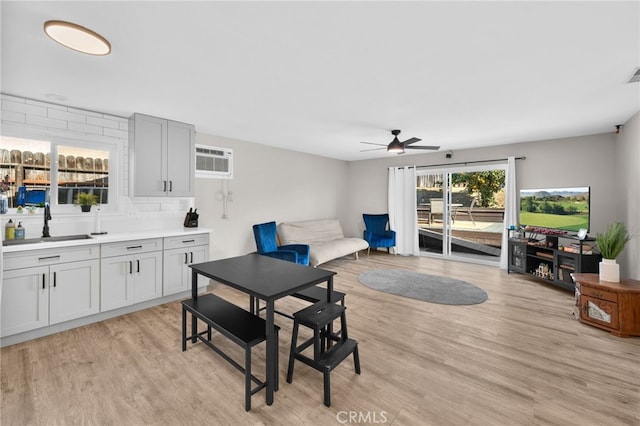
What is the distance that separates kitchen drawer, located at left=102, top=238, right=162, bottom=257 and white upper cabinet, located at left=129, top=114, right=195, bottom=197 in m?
0.64

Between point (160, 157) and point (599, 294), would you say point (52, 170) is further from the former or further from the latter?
point (599, 294)

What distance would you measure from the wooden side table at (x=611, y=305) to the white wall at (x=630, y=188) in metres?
0.89

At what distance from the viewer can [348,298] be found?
372 cm

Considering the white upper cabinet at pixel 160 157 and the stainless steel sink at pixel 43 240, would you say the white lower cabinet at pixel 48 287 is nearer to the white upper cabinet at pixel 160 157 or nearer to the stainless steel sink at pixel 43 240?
the stainless steel sink at pixel 43 240

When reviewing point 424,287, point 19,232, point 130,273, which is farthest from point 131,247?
point 424,287

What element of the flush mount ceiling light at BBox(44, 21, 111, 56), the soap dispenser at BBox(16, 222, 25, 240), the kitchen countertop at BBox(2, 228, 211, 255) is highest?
the flush mount ceiling light at BBox(44, 21, 111, 56)

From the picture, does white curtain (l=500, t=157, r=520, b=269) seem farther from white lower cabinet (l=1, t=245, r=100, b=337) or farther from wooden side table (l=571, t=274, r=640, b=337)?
white lower cabinet (l=1, t=245, r=100, b=337)

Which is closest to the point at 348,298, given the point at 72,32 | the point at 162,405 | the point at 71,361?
the point at 162,405

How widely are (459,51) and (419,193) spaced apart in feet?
16.0

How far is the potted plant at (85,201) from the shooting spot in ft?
10.6

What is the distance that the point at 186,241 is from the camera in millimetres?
3637

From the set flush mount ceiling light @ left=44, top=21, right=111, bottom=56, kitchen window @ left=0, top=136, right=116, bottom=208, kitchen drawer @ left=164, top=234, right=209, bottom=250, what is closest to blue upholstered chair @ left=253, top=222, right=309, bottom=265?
kitchen drawer @ left=164, top=234, right=209, bottom=250

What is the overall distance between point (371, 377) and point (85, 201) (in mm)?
3696

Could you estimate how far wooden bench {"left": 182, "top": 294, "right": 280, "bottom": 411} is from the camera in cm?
175
